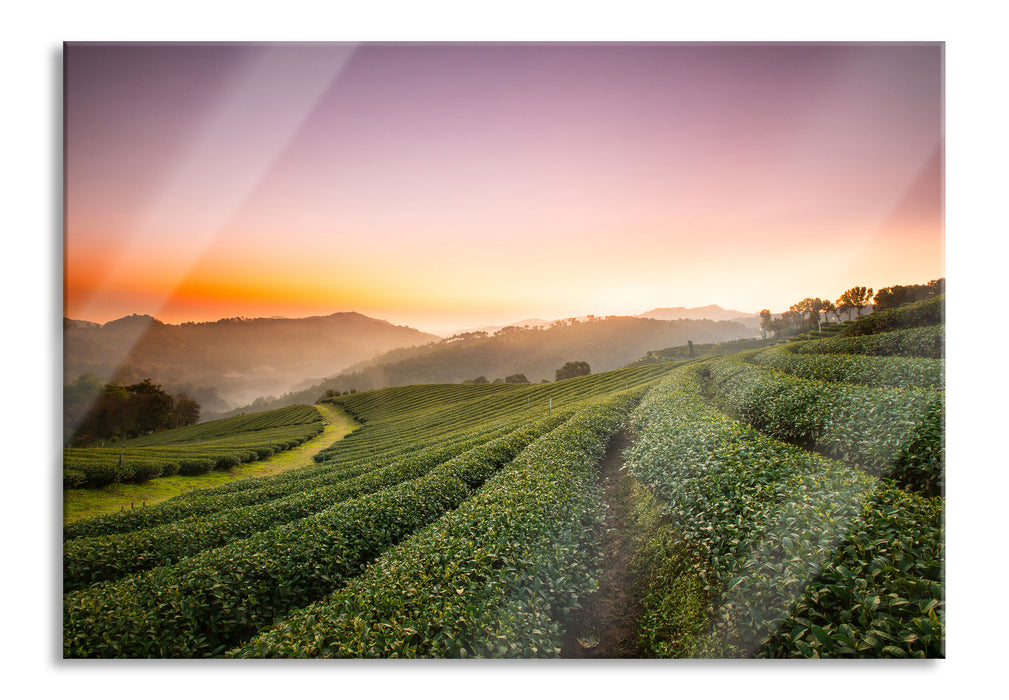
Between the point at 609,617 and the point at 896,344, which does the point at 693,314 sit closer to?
the point at 896,344

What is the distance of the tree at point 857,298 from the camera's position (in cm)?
530

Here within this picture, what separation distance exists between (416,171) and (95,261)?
3799 mm

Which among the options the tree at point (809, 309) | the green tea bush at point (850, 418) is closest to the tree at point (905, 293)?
the tree at point (809, 309)

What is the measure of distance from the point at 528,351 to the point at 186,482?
20.0 feet

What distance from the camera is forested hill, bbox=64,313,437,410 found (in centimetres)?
497

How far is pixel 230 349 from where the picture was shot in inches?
255

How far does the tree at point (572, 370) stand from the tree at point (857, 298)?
3.70m

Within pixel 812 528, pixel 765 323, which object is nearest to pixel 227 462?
pixel 812 528

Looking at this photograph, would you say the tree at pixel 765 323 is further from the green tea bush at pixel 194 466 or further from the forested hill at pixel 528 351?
the green tea bush at pixel 194 466

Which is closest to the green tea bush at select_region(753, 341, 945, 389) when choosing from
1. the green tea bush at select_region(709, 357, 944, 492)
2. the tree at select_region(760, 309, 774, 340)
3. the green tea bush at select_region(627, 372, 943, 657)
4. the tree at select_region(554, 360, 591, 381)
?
the green tea bush at select_region(709, 357, 944, 492)

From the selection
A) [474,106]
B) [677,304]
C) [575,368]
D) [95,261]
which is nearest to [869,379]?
[677,304]

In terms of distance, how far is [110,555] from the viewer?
504cm
